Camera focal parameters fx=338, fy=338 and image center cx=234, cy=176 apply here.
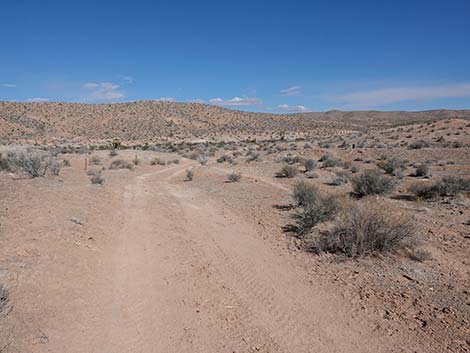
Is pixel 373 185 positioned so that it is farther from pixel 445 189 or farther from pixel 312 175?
pixel 312 175

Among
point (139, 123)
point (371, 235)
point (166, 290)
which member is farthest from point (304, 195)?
point (139, 123)

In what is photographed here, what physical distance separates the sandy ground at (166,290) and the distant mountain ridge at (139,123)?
6311 centimetres

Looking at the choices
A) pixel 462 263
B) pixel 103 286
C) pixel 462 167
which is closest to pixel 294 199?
pixel 462 263

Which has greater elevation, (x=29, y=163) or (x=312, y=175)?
(x=29, y=163)

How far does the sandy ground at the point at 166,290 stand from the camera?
4.54 metres

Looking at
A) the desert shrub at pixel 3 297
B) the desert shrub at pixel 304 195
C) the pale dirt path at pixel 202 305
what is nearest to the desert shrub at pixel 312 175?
the desert shrub at pixel 304 195

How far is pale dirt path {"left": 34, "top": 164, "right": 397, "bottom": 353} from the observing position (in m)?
4.52

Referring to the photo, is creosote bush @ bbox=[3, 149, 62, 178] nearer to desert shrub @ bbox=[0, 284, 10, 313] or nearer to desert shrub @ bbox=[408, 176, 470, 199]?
desert shrub @ bbox=[0, 284, 10, 313]

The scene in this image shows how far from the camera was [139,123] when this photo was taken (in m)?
87.1

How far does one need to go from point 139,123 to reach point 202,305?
86469mm

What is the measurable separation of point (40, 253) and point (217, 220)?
5273 mm

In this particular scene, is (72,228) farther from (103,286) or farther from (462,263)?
(462,263)

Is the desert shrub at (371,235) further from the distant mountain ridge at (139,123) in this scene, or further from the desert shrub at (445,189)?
the distant mountain ridge at (139,123)

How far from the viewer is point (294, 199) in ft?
44.2
